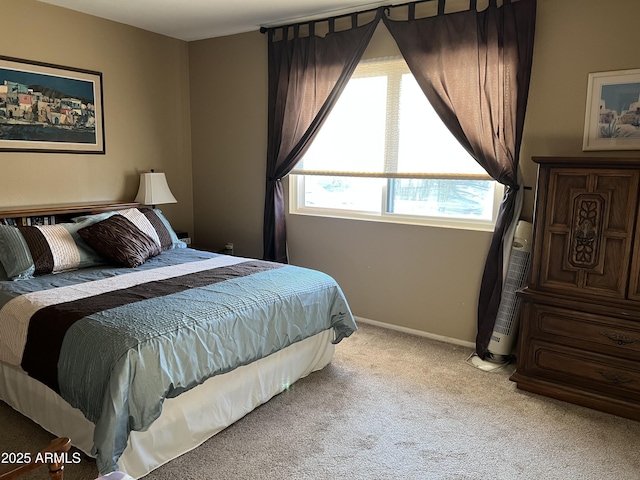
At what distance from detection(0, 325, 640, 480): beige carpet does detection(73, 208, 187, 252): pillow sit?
139 centimetres

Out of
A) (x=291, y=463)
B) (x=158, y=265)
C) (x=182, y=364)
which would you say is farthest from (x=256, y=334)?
A: (x=158, y=265)

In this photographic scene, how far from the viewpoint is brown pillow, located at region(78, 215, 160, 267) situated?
320 cm

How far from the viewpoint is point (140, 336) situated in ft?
6.72

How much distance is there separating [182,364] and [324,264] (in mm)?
2193

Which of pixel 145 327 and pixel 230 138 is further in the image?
pixel 230 138

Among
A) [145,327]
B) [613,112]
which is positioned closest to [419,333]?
[613,112]

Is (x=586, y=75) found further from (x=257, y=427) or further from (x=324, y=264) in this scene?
(x=257, y=427)

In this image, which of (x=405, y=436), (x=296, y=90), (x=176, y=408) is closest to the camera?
(x=176, y=408)

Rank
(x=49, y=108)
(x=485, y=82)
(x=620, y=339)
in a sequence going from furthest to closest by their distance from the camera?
(x=49, y=108) → (x=485, y=82) → (x=620, y=339)

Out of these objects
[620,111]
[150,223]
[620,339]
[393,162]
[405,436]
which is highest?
[620,111]

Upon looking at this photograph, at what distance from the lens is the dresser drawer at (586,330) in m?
2.56

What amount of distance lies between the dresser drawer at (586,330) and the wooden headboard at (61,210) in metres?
3.15

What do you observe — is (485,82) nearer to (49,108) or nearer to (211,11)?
(211,11)

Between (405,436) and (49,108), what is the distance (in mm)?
3390
